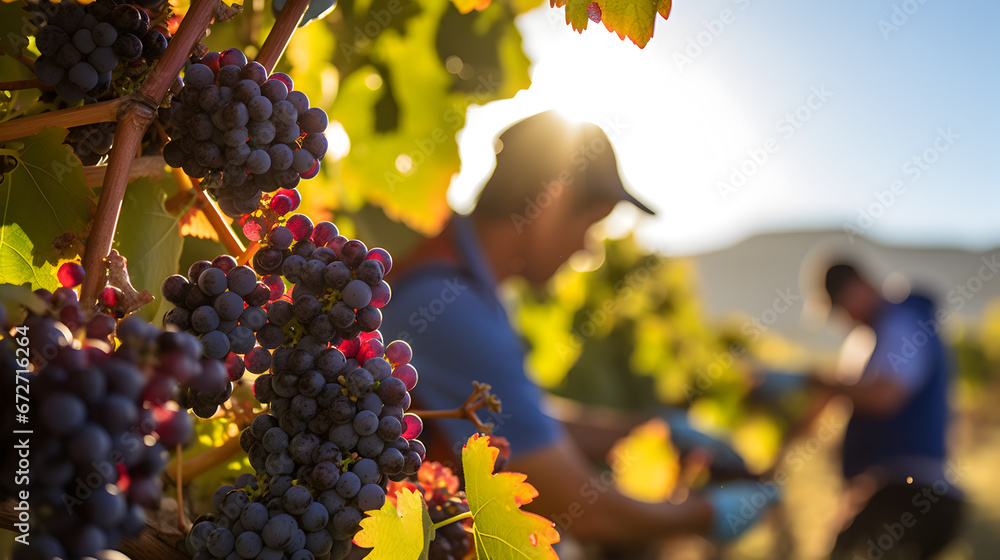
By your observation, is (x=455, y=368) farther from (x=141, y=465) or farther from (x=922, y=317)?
(x=922, y=317)

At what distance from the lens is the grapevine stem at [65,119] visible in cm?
35

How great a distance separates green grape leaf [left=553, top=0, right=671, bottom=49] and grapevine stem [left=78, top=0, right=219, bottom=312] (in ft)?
0.85

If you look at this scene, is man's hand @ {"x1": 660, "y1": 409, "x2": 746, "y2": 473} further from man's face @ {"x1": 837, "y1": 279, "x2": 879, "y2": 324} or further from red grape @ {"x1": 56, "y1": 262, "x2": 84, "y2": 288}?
red grape @ {"x1": 56, "y1": 262, "x2": 84, "y2": 288}

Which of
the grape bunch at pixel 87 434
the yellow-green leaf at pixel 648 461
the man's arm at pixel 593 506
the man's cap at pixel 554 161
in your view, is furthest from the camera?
the yellow-green leaf at pixel 648 461

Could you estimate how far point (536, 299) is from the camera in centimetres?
283

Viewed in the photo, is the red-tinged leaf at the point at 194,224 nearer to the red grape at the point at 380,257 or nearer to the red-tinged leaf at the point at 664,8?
the red grape at the point at 380,257

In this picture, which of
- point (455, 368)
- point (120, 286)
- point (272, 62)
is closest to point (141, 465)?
point (120, 286)

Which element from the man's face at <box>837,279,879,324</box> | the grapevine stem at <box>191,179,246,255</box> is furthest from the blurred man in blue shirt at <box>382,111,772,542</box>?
the man's face at <box>837,279,879,324</box>

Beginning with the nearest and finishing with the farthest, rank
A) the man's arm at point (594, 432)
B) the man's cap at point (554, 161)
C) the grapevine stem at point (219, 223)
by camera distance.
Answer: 1. the grapevine stem at point (219, 223)
2. the man's cap at point (554, 161)
3. the man's arm at point (594, 432)

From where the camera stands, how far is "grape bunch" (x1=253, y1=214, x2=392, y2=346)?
1.19ft

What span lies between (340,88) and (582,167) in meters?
1.03

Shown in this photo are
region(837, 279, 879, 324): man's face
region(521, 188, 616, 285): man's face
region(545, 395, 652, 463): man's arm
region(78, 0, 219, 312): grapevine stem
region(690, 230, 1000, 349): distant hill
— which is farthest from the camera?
region(690, 230, 1000, 349): distant hill

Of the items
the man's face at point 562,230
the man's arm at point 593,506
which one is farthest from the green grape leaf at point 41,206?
the man's face at point 562,230

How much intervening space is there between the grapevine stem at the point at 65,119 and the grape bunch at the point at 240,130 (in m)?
0.03
